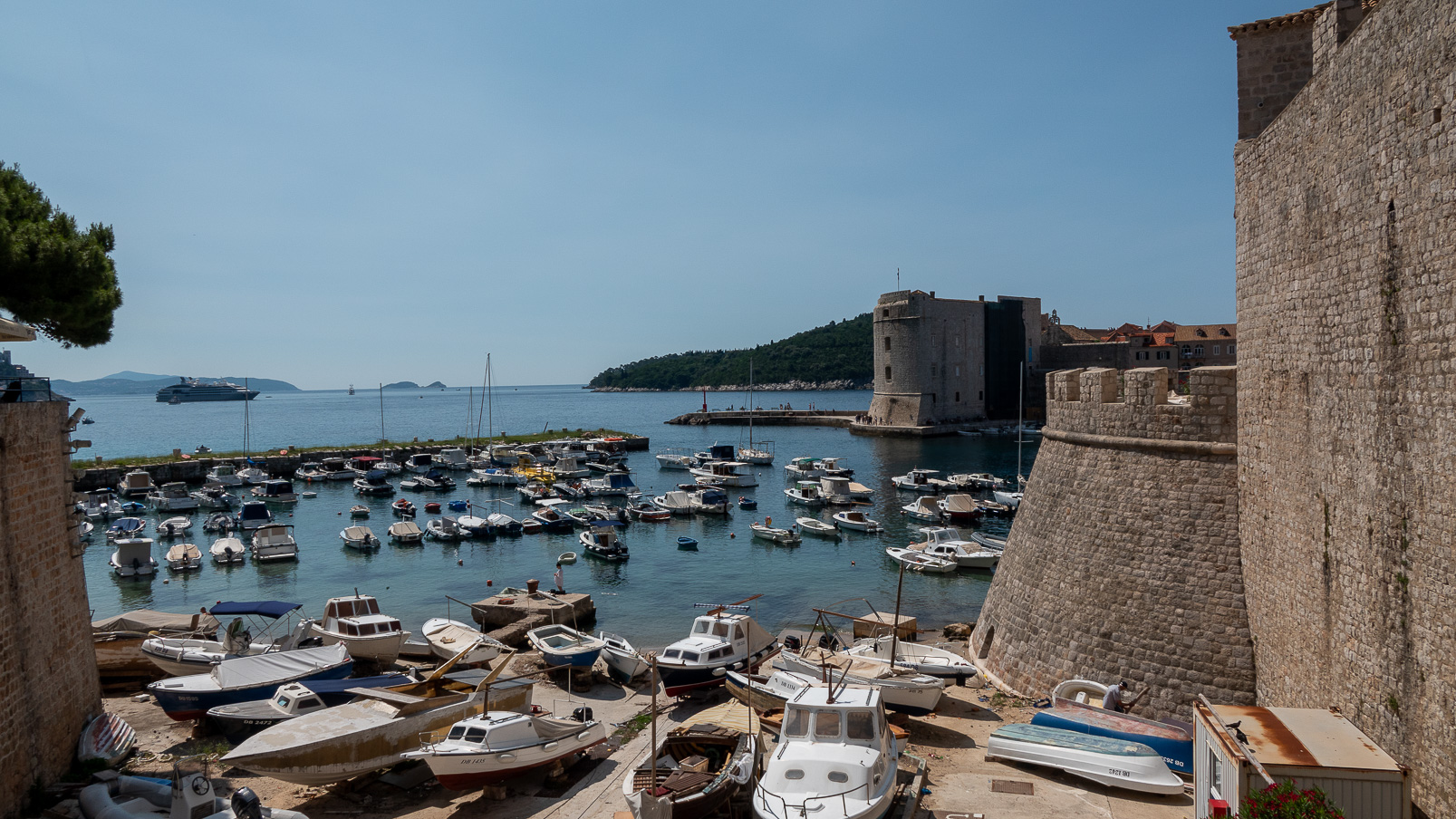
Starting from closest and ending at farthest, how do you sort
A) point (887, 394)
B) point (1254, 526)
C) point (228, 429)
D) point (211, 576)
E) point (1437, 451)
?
point (1437, 451) < point (1254, 526) < point (211, 576) < point (887, 394) < point (228, 429)

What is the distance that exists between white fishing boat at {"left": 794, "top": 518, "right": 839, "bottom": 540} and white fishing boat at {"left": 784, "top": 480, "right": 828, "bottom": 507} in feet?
15.2

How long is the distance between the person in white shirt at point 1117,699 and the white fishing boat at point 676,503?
29.8 m

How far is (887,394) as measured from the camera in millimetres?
71625

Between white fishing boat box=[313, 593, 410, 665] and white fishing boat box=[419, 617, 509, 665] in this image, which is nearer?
white fishing boat box=[419, 617, 509, 665]

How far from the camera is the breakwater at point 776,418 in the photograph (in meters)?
89.0

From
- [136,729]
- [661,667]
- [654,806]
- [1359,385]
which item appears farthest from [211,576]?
[1359,385]

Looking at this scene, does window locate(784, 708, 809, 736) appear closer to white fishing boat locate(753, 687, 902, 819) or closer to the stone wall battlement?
white fishing boat locate(753, 687, 902, 819)

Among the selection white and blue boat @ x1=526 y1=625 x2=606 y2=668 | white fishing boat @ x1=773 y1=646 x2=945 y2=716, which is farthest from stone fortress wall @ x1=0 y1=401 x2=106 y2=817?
white fishing boat @ x1=773 y1=646 x2=945 y2=716

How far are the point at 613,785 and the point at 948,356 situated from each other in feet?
210

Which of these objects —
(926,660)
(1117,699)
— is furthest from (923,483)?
(1117,699)

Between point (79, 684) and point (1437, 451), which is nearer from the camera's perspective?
point (1437, 451)

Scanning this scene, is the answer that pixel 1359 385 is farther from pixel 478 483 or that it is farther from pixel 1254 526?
pixel 478 483

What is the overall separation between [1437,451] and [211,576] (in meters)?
32.5

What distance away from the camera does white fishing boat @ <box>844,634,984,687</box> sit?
12867 millimetres
